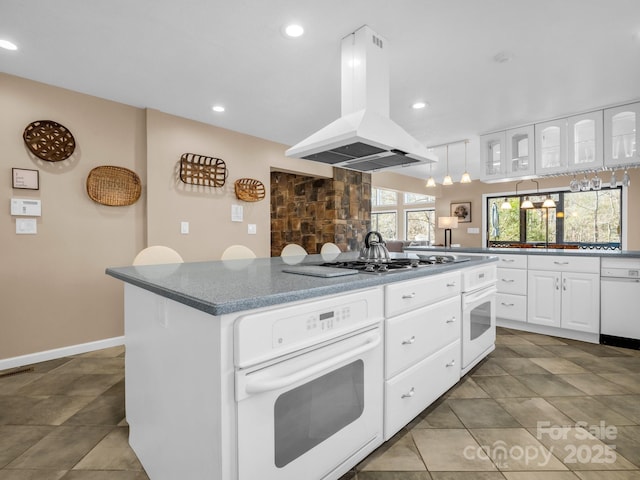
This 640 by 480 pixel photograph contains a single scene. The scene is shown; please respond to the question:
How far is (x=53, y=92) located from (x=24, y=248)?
1303 millimetres

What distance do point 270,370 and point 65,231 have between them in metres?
2.75


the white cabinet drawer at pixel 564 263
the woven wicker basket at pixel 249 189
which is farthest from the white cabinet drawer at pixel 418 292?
the woven wicker basket at pixel 249 189

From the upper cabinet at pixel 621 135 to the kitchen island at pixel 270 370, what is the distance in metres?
2.94

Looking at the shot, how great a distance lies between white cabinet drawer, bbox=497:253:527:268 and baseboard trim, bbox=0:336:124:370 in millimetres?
3886

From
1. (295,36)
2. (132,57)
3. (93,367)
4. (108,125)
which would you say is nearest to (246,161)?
(108,125)

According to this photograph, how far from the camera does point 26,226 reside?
8.70 ft

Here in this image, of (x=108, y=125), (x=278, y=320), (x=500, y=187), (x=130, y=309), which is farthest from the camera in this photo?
(x=500, y=187)

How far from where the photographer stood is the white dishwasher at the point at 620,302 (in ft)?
9.61

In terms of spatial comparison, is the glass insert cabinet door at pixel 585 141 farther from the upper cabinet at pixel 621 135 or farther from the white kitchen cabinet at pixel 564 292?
the white kitchen cabinet at pixel 564 292

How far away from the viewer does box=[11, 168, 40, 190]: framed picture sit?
8.52 ft

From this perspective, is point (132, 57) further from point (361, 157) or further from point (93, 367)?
point (93, 367)

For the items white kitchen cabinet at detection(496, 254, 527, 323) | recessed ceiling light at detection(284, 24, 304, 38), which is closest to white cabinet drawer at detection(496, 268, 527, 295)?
white kitchen cabinet at detection(496, 254, 527, 323)

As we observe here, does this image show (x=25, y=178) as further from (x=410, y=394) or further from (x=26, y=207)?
(x=410, y=394)

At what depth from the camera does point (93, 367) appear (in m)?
2.57
